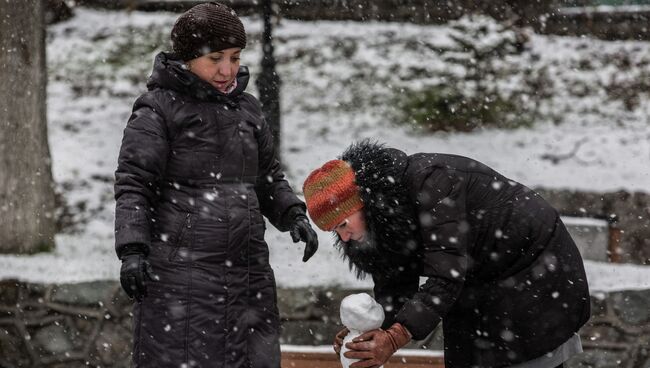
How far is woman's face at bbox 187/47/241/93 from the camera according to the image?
3.14m

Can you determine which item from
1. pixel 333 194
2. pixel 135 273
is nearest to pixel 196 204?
pixel 135 273

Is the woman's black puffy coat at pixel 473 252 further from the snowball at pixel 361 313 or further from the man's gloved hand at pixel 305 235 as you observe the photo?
the man's gloved hand at pixel 305 235

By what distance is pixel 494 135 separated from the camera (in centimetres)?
797

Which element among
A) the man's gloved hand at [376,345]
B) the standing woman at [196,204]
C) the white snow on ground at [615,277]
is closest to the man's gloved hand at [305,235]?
the standing woman at [196,204]

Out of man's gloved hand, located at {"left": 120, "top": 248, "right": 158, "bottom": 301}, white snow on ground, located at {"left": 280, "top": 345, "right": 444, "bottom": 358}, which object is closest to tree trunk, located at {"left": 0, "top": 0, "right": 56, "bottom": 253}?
white snow on ground, located at {"left": 280, "top": 345, "right": 444, "bottom": 358}

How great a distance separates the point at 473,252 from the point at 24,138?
4.14 metres

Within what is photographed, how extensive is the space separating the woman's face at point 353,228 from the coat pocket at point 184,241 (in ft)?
1.79

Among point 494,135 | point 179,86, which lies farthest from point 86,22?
point 179,86

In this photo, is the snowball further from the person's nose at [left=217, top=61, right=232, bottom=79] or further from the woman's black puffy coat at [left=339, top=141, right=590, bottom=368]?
the person's nose at [left=217, top=61, right=232, bottom=79]

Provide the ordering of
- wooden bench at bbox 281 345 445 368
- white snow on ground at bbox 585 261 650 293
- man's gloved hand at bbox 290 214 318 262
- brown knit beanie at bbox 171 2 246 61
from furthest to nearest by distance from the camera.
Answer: white snow on ground at bbox 585 261 650 293
wooden bench at bbox 281 345 445 368
man's gloved hand at bbox 290 214 318 262
brown knit beanie at bbox 171 2 246 61

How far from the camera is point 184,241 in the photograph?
3.07 metres

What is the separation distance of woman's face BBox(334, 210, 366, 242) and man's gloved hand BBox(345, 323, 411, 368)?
1.06 feet

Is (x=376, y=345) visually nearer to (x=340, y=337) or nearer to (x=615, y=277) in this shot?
Result: (x=340, y=337)

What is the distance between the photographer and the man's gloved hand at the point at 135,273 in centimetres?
285
